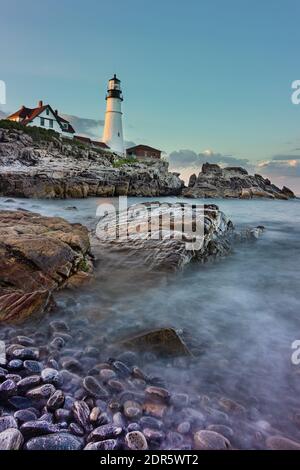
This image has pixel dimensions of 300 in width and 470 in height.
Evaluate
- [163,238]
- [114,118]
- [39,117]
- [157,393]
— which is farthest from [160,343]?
[114,118]

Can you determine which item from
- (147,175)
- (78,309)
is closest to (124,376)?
(78,309)

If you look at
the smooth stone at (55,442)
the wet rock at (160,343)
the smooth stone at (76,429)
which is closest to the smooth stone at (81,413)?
the smooth stone at (76,429)

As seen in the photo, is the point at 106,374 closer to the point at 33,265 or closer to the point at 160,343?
the point at 160,343

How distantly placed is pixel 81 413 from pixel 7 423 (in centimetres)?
47

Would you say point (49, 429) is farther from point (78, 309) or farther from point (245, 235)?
point (245, 235)

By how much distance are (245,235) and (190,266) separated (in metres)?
4.15

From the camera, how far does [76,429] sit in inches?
75.7

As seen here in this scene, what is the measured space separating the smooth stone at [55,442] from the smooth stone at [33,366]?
2.31ft

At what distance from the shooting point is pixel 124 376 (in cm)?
254

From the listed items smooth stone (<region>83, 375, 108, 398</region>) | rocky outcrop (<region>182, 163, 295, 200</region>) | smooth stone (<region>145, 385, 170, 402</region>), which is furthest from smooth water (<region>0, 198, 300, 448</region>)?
rocky outcrop (<region>182, 163, 295, 200</region>)

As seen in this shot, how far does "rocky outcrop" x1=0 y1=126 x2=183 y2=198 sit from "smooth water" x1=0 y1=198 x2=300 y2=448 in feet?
64.9

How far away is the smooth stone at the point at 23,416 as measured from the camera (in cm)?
195

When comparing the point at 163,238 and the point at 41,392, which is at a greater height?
the point at 163,238

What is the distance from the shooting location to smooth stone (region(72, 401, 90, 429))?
6.53ft
